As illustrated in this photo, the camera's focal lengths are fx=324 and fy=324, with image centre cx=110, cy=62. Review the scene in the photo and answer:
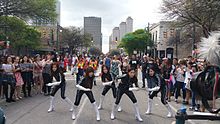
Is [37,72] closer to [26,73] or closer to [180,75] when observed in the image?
[26,73]

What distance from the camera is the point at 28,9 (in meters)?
33.0

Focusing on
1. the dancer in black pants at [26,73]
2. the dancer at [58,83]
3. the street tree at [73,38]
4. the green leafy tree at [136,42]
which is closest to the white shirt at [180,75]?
the dancer at [58,83]

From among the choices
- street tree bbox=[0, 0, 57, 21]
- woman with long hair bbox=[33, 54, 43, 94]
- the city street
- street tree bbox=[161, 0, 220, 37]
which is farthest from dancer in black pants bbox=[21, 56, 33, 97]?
street tree bbox=[0, 0, 57, 21]

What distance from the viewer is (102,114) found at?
31.5ft

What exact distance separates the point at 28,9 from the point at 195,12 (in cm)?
1770

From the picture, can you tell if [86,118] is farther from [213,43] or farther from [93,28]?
[93,28]

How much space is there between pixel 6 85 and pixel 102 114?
4.24 metres

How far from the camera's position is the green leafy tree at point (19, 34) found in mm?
38969

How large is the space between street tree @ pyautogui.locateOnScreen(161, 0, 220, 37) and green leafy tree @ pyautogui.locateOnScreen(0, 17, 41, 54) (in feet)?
62.4

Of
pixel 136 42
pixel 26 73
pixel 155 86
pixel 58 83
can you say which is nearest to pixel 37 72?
pixel 26 73

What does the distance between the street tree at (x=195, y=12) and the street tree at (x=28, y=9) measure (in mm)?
13069

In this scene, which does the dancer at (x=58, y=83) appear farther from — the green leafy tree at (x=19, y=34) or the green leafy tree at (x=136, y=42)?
the green leafy tree at (x=136, y=42)

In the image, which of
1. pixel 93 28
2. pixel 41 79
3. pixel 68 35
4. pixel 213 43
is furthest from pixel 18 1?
pixel 93 28

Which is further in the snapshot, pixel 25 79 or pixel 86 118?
pixel 25 79
